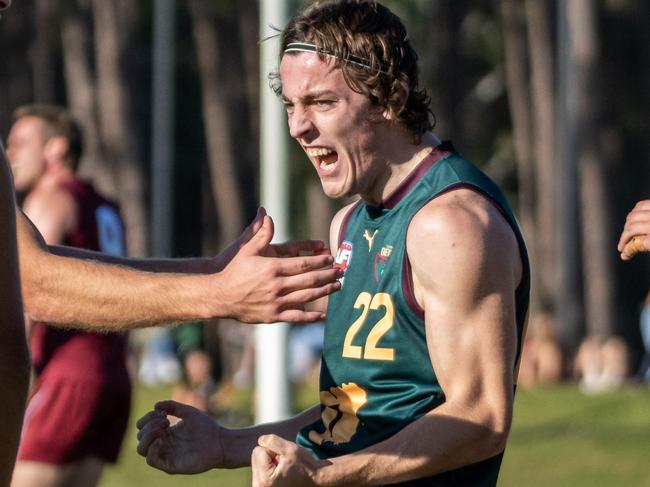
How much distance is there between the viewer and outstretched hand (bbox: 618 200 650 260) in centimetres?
463

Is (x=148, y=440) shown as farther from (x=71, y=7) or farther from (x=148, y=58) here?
(x=148, y=58)

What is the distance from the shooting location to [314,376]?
77.3 ft

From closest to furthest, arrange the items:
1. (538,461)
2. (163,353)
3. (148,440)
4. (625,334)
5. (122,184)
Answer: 1. (148,440)
2. (538,461)
3. (163,353)
4. (122,184)
5. (625,334)

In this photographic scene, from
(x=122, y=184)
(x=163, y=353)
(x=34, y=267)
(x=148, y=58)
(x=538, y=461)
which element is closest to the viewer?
(x=34, y=267)

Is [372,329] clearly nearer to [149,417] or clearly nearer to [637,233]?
[149,417]

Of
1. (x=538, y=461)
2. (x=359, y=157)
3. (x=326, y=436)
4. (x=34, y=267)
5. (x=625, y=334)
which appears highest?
(x=359, y=157)

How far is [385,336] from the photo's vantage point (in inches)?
176

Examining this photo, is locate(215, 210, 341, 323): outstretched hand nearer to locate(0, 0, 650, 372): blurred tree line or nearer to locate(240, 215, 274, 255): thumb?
locate(240, 215, 274, 255): thumb

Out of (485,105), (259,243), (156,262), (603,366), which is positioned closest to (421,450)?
(259,243)

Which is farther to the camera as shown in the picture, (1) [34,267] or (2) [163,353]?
(2) [163,353]

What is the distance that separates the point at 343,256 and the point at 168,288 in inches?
21.5

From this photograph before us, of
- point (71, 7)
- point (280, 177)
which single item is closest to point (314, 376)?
point (280, 177)

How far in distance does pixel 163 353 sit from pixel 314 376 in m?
5.20

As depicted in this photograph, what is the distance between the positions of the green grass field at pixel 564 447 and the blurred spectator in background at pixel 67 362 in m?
3.60
